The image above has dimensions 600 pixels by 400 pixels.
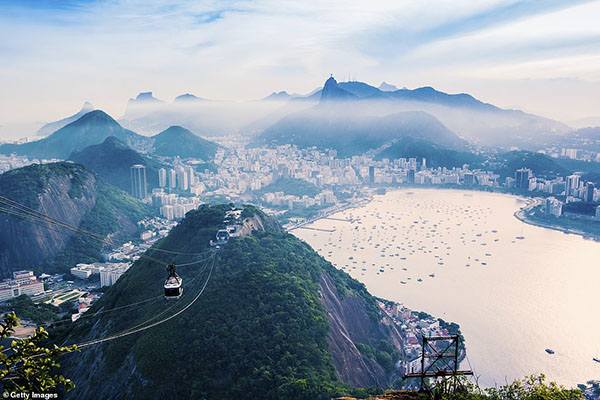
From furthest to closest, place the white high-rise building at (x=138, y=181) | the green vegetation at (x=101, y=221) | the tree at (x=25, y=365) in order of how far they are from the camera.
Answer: the white high-rise building at (x=138, y=181) → the green vegetation at (x=101, y=221) → the tree at (x=25, y=365)

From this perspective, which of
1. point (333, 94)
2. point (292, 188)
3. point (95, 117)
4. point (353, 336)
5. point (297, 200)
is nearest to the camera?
point (353, 336)

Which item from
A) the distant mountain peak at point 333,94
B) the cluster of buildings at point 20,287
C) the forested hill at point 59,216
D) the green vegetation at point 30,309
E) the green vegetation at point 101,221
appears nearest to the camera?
the green vegetation at point 30,309

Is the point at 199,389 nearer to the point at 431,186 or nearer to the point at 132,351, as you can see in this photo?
the point at 132,351

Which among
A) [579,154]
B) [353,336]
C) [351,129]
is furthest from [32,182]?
[579,154]

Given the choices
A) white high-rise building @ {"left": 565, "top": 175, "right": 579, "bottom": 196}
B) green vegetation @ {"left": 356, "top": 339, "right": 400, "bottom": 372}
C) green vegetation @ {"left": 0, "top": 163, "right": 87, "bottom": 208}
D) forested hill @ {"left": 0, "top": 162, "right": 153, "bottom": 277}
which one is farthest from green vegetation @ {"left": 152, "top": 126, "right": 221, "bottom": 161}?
green vegetation @ {"left": 356, "top": 339, "right": 400, "bottom": 372}

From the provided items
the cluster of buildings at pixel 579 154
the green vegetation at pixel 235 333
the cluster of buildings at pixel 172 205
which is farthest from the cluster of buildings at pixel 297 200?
the cluster of buildings at pixel 579 154

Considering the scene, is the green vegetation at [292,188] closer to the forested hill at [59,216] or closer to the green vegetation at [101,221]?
the green vegetation at [101,221]

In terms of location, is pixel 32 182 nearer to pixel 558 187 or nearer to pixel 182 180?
pixel 182 180
